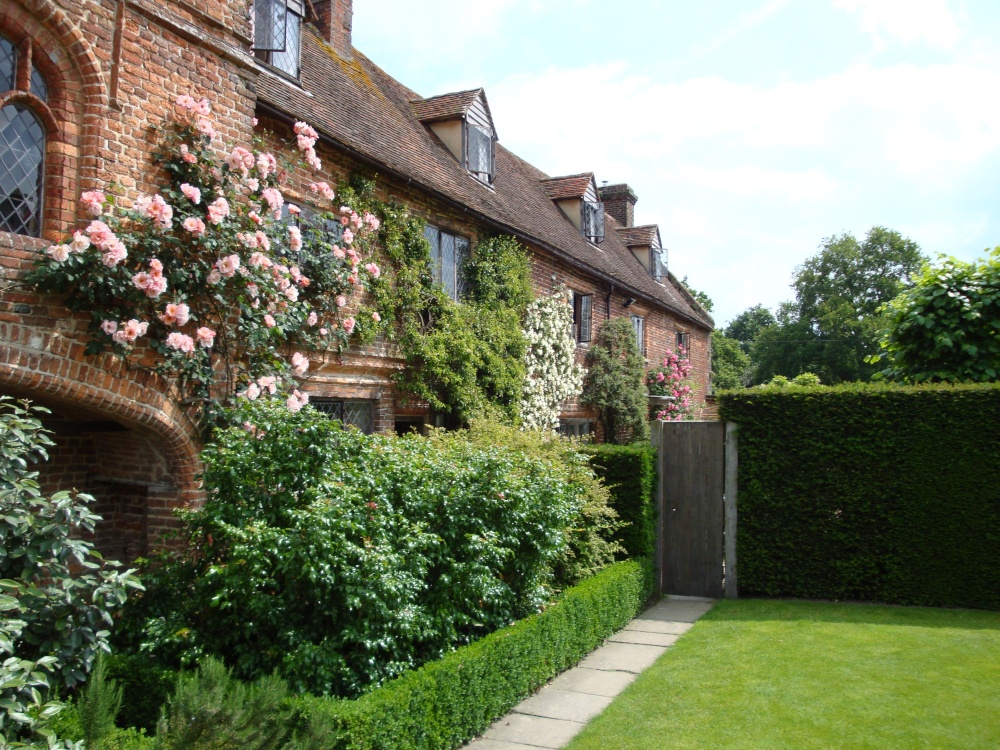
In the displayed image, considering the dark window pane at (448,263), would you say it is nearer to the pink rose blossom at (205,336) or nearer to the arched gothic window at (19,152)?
the pink rose blossom at (205,336)

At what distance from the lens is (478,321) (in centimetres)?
1305

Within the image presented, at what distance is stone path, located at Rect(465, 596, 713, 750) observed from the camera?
6.08m

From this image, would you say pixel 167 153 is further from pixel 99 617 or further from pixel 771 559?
pixel 771 559

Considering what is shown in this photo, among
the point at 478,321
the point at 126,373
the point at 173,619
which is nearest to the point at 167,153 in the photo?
the point at 126,373

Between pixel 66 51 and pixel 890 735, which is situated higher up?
pixel 66 51

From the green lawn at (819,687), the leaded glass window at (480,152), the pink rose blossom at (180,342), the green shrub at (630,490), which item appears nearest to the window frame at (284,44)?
the leaded glass window at (480,152)

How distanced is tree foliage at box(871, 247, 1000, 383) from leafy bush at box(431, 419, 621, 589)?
18.3 ft

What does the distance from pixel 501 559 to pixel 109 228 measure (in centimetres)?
428

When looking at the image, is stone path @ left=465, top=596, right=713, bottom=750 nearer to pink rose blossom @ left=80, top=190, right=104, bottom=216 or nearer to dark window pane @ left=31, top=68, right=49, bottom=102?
pink rose blossom @ left=80, top=190, right=104, bottom=216

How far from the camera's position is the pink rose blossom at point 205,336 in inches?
282

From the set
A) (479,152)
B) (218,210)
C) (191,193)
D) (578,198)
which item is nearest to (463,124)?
(479,152)

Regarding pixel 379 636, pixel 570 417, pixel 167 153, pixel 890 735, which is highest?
pixel 167 153

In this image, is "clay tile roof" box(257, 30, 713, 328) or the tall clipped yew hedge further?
"clay tile roof" box(257, 30, 713, 328)

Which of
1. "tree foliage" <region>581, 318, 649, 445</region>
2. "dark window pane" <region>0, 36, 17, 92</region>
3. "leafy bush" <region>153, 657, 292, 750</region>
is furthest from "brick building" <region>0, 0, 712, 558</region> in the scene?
"tree foliage" <region>581, 318, 649, 445</region>
